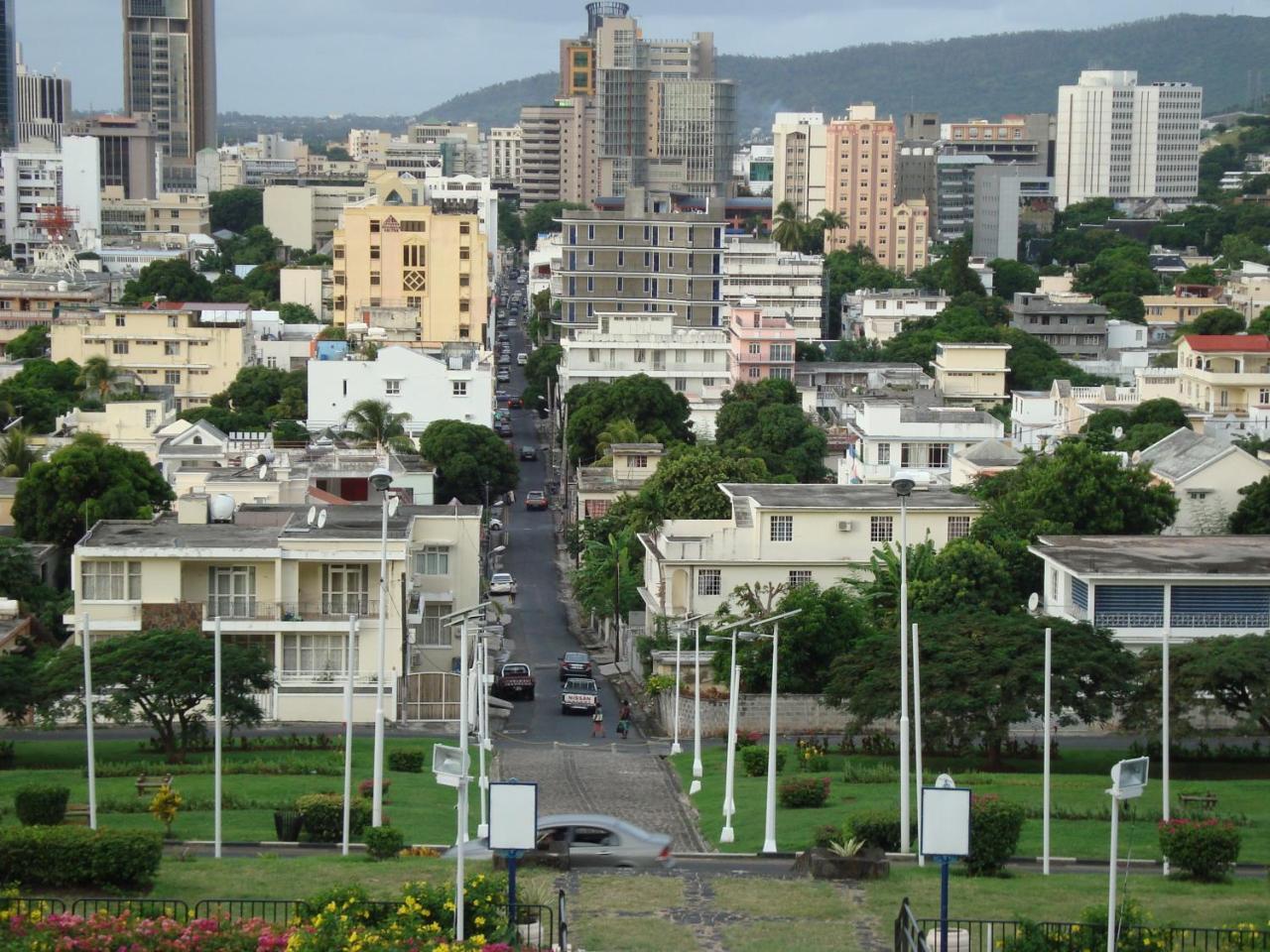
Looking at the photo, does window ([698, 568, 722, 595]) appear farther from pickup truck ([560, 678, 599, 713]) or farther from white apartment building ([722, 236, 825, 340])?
white apartment building ([722, 236, 825, 340])

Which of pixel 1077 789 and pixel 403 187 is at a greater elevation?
pixel 403 187

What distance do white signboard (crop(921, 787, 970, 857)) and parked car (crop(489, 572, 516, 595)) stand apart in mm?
47301

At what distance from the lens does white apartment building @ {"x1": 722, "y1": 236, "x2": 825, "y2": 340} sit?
14050 cm

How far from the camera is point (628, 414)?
9300 centimetres

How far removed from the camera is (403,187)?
16125cm

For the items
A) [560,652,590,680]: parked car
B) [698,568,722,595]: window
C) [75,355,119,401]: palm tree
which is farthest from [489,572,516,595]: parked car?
[75,355,119,401]: palm tree

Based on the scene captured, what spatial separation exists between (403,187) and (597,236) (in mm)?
34505

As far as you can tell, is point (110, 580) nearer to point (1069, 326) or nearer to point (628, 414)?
point (628, 414)

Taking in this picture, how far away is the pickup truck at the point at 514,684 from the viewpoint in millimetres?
57844

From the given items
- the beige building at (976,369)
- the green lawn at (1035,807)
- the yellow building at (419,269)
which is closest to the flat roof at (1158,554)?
the green lawn at (1035,807)

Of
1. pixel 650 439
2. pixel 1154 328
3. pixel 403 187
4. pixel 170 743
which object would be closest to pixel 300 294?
pixel 403 187

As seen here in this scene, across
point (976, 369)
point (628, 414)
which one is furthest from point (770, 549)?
point (976, 369)

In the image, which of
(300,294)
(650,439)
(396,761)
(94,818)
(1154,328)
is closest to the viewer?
(94,818)

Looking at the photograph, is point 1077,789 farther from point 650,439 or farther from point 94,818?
point 650,439
